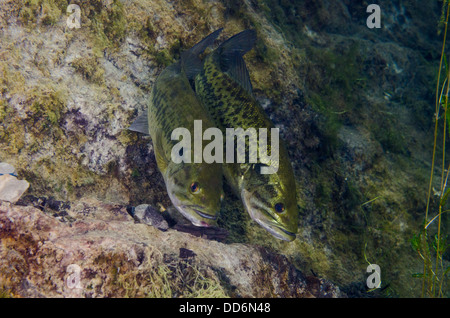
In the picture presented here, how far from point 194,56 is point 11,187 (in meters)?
2.48

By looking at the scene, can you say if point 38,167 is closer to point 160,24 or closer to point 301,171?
point 160,24

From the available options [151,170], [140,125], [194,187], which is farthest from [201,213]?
[140,125]

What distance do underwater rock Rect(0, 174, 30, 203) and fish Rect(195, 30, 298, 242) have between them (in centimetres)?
208

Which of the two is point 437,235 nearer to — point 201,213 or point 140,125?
point 201,213

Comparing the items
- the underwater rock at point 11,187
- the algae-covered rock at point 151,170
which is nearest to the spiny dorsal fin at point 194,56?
the algae-covered rock at point 151,170

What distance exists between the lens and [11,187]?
258 cm

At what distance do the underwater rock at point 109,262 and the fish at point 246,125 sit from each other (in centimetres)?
56

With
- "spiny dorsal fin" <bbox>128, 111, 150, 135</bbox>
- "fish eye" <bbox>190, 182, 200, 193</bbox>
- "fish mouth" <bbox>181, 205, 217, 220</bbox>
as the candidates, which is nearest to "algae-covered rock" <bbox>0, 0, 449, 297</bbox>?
"spiny dorsal fin" <bbox>128, 111, 150, 135</bbox>

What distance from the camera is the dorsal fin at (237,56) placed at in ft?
11.4

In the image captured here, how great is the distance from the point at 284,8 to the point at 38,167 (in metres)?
5.75

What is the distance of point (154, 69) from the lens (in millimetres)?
3699

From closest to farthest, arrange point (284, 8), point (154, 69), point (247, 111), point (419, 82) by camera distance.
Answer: point (247, 111)
point (154, 69)
point (284, 8)
point (419, 82)

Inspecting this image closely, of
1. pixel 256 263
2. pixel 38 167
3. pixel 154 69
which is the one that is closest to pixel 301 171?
pixel 256 263

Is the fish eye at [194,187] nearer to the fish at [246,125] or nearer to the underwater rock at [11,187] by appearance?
the fish at [246,125]
